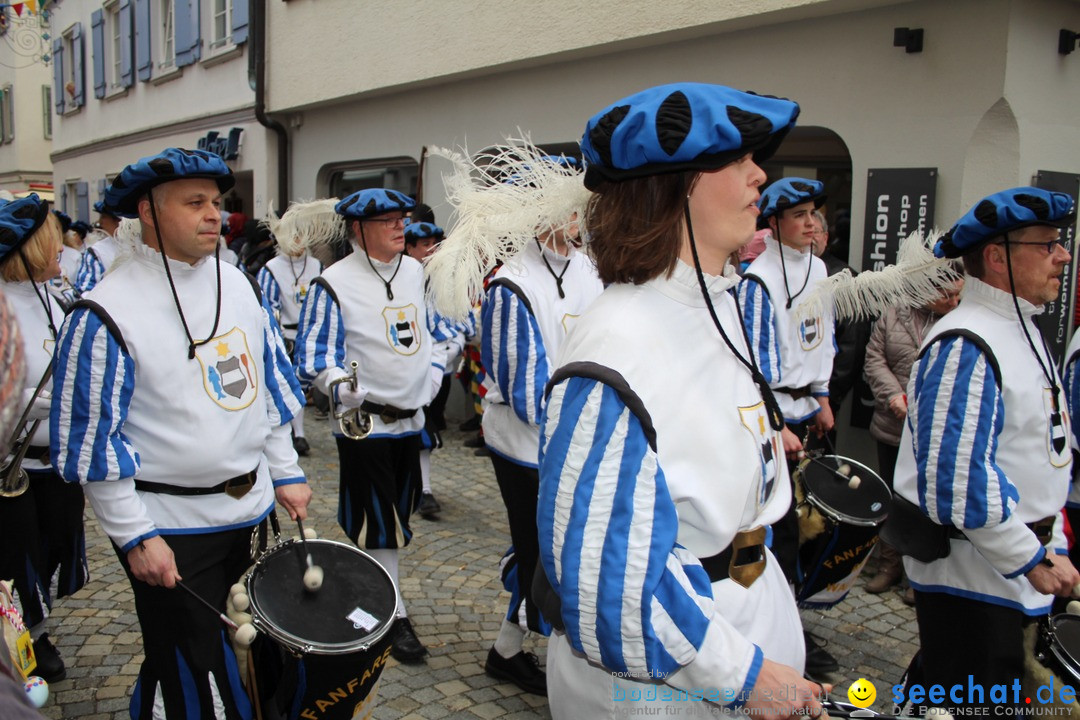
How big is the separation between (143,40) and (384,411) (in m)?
15.2

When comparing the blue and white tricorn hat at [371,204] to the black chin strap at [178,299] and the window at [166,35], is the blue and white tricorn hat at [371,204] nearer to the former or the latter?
the black chin strap at [178,299]

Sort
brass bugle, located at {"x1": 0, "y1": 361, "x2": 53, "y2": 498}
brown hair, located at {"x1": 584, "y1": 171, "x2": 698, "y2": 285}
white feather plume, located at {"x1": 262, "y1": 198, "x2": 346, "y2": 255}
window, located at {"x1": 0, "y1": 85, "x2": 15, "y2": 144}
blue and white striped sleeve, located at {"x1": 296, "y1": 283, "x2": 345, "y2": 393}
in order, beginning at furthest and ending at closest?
window, located at {"x1": 0, "y1": 85, "x2": 15, "y2": 144}
white feather plume, located at {"x1": 262, "y1": 198, "x2": 346, "y2": 255}
blue and white striped sleeve, located at {"x1": 296, "y1": 283, "x2": 345, "y2": 393}
brass bugle, located at {"x1": 0, "y1": 361, "x2": 53, "y2": 498}
brown hair, located at {"x1": 584, "y1": 171, "x2": 698, "y2": 285}

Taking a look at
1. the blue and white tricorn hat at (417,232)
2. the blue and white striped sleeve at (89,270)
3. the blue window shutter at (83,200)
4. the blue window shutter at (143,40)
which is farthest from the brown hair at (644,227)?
the blue window shutter at (83,200)

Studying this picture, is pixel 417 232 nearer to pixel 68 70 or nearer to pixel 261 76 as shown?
pixel 261 76

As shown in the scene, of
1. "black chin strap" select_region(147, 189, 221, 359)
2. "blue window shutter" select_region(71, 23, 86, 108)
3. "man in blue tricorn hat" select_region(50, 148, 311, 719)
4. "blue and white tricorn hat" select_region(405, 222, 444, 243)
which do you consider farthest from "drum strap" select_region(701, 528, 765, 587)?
"blue window shutter" select_region(71, 23, 86, 108)

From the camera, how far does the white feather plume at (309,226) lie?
6707 mm

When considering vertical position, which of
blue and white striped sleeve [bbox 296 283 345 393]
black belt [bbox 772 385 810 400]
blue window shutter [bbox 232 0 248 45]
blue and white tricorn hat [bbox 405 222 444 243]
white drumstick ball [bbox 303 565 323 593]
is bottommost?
white drumstick ball [bbox 303 565 323 593]

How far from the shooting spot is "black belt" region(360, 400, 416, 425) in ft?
14.0

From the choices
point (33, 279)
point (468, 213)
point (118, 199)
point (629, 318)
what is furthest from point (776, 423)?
point (33, 279)

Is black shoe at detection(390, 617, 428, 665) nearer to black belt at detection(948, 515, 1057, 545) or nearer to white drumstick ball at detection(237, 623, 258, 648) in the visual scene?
white drumstick ball at detection(237, 623, 258, 648)

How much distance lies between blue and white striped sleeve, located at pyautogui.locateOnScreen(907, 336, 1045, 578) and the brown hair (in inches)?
54.2

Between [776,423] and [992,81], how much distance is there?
4.14 meters

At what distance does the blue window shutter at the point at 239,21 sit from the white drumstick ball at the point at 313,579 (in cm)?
1190

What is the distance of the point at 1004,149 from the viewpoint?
16.7ft
